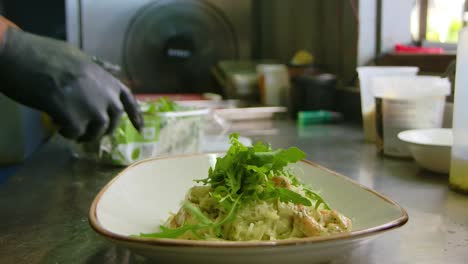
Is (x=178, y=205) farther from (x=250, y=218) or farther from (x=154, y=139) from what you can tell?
(x=154, y=139)

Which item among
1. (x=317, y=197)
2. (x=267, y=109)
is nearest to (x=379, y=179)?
(x=317, y=197)

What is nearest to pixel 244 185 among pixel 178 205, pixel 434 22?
pixel 178 205

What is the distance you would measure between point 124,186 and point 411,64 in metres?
1.16

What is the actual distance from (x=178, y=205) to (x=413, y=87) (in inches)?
25.6

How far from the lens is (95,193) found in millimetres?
896

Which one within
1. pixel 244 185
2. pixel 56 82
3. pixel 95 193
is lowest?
pixel 95 193

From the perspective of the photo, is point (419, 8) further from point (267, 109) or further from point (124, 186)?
point (124, 186)

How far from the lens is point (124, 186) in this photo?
0.68m

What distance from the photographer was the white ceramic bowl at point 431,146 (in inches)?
37.3

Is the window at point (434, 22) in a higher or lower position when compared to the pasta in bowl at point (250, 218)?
higher

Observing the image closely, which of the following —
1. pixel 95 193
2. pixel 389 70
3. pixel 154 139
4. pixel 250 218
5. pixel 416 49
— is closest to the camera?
pixel 250 218

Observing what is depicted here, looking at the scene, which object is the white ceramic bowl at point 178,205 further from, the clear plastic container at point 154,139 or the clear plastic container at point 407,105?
the clear plastic container at point 407,105

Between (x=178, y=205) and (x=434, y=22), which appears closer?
(x=178, y=205)

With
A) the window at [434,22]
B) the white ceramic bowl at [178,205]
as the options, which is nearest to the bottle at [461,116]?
the white ceramic bowl at [178,205]
